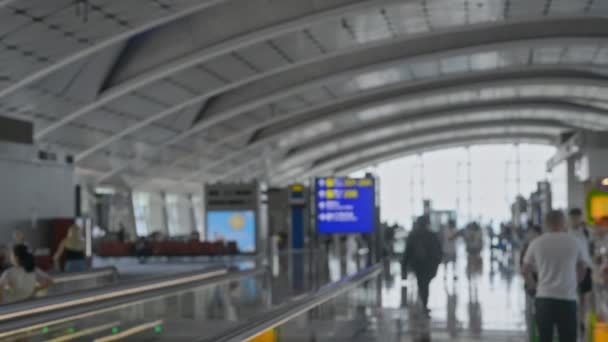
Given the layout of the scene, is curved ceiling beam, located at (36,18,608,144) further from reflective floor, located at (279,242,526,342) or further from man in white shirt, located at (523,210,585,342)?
man in white shirt, located at (523,210,585,342)

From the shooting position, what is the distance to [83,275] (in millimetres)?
18828

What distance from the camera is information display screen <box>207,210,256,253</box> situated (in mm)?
38969

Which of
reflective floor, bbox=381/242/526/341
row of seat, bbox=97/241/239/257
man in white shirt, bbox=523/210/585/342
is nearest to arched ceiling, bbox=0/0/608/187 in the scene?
row of seat, bbox=97/241/239/257

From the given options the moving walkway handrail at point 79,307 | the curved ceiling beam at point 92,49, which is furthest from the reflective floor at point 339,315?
the curved ceiling beam at point 92,49

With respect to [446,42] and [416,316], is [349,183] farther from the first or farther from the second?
[446,42]

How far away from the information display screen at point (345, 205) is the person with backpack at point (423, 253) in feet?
45.6

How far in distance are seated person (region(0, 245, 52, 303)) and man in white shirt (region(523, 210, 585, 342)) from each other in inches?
225

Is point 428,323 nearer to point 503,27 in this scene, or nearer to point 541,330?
point 541,330

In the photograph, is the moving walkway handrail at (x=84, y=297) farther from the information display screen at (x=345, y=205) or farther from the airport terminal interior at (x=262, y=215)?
the information display screen at (x=345, y=205)

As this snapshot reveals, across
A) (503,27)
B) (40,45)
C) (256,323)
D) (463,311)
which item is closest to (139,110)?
(40,45)

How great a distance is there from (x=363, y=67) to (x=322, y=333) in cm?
3569

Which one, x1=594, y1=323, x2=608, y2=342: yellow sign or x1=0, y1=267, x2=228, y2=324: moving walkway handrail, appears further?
x1=594, y1=323, x2=608, y2=342: yellow sign

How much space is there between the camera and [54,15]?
3188 cm

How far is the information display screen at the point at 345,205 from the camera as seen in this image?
2936cm
